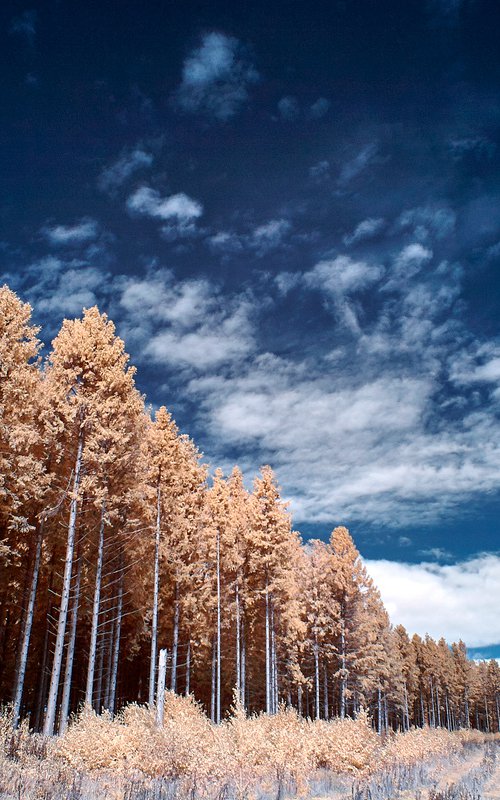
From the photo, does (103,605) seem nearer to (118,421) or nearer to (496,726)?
(118,421)

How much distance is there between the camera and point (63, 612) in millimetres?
14688

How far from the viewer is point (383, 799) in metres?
11.5

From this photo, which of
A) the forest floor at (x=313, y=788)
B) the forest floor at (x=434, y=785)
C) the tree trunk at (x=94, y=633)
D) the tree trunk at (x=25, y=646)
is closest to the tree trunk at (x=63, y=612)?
the tree trunk at (x=25, y=646)

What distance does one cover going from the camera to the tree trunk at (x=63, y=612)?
561 inches

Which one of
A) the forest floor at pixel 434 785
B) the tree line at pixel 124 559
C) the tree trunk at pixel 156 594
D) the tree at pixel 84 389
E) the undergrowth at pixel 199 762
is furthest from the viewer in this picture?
the tree trunk at pixel 156 594

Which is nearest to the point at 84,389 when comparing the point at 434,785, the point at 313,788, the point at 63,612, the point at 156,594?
the point at 63,612

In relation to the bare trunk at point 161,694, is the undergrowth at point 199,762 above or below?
below

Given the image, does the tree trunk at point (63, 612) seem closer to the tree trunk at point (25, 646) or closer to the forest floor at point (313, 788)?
the tree trunk at point (25, 646)

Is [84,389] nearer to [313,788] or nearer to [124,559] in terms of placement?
[124,559]

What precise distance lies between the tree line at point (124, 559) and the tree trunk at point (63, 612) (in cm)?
6

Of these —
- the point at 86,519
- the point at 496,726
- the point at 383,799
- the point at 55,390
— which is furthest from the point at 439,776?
the point at 496,726

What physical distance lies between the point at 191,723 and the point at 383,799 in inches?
213

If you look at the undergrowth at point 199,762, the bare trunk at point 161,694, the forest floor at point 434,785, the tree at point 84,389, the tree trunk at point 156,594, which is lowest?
the forest floor at point 434,785

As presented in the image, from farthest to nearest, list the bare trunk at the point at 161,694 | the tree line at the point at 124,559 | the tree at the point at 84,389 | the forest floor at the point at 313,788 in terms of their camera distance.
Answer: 1. the tree at the point at 84,389
2. the tree line at the point at 124,559
3. the bare trunk at the point at 161,694
4. the forest floor at the point at 313,788
